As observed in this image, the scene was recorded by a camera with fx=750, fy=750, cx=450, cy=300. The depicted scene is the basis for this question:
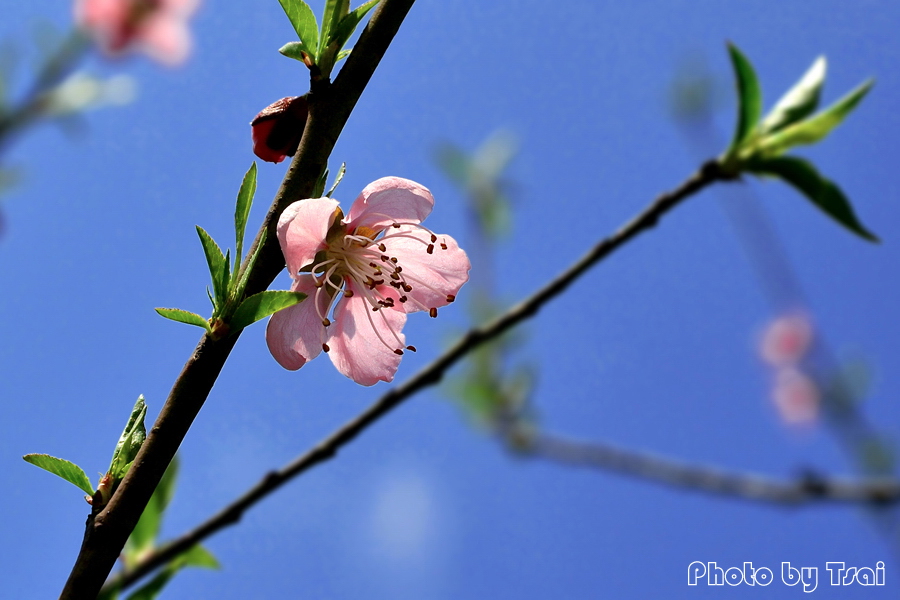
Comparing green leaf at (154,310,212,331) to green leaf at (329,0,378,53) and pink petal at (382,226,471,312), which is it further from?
pink petal at (382,226,471,312)

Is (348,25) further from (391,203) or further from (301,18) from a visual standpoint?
(391,203)

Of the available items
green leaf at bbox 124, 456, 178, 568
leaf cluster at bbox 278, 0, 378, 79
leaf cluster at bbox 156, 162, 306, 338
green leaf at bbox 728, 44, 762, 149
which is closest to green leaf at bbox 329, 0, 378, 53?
leaf cluster at bbox 278, 0, 378, 79

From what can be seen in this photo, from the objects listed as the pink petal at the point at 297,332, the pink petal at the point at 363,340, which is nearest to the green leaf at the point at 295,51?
the pink petal at the point at 297,332

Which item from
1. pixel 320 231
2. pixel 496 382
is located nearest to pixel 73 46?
pixel 320 231

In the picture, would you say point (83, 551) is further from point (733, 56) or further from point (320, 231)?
point (733, 56)

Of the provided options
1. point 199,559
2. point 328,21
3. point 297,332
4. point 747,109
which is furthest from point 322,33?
point 199,559
